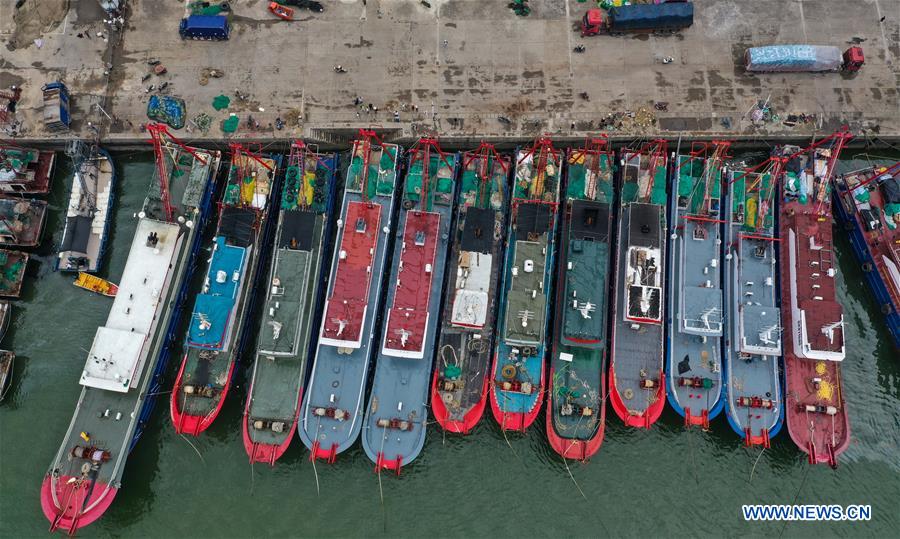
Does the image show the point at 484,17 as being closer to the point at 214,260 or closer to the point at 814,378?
the point at 214,260

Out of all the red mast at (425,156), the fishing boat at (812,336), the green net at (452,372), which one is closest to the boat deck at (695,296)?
the fishing boat at (812,336)

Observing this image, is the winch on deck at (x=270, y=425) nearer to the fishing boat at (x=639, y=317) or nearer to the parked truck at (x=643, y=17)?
the fishing boat at (x=639, y=317)

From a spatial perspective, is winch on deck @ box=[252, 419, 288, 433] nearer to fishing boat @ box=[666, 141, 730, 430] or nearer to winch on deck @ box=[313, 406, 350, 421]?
winch on deck @ box=[313, 406, 350, 421]

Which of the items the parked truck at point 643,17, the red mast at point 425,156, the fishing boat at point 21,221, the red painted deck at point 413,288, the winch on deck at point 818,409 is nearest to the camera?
the red painted deck at point 413,288

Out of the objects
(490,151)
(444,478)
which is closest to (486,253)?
(490,151)

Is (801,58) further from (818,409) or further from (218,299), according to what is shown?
(218,299)

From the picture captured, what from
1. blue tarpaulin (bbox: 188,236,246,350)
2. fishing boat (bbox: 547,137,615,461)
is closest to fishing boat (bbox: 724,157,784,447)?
fishing boat (bbox: 547,137,615,461)

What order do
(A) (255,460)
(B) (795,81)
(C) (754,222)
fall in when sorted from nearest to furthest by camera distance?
(A) (255,460) < (C) (754,222) < (B) (795,81)

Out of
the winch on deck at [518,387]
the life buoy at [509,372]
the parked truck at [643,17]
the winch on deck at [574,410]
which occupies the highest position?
the parked truck at [643,17]
